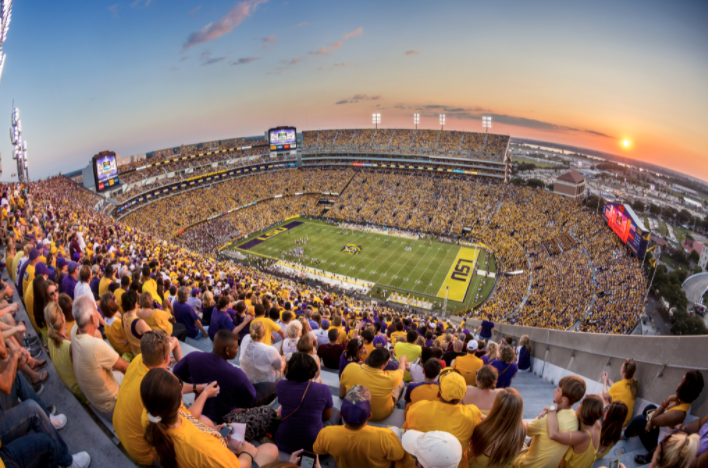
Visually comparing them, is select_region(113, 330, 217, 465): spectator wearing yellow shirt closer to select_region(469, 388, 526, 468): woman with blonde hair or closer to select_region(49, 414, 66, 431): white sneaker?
select_region(49, 414, 66, 431): white sneaker

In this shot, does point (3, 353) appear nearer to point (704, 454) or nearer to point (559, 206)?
point (704, 454)

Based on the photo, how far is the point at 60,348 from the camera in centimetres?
413

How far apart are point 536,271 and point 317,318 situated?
87.7 feet

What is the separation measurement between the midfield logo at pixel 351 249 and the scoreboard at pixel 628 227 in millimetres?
23845

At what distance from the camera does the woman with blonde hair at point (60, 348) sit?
405 centimetres

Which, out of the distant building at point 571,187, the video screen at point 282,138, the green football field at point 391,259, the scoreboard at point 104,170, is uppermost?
the video screen at point 282,138

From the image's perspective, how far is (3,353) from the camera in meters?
3.33

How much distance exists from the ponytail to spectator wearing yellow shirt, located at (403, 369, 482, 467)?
83.2 inches

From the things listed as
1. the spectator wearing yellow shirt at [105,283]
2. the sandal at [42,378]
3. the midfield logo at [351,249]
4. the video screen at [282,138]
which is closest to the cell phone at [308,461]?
the sandal at [42,378]

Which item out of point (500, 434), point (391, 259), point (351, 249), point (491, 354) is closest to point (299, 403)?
point (500, 434)

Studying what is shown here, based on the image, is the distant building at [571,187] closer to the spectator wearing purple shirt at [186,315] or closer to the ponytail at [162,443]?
the spectator wearing purple shirt at [186,315]

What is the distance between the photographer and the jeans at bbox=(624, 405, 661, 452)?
3994 mm

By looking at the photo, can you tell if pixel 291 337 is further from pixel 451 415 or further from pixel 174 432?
pixel 174 432

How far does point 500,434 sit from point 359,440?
1230 mm
